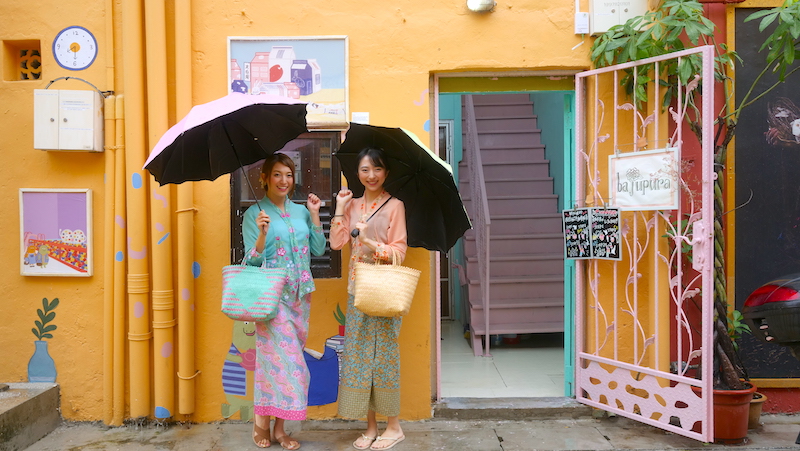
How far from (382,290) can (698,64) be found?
2.33m

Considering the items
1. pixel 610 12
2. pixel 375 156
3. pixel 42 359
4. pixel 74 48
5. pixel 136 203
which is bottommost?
pixel 42 359

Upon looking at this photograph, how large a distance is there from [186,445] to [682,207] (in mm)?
3626

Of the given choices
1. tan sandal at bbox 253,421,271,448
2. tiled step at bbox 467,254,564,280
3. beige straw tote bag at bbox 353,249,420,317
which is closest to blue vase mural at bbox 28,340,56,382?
tan sandal at bbox 253,421,271,448

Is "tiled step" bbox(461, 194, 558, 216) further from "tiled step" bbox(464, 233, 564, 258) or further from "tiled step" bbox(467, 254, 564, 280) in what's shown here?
"tiled step" bbox(467, 254, 564, 280)

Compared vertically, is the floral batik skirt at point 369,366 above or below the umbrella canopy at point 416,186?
below

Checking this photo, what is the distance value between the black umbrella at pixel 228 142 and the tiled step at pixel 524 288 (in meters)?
3.14

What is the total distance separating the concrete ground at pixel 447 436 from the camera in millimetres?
3749

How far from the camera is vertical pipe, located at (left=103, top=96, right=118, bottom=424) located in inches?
159

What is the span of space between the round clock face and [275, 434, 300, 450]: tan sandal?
9.08 ft

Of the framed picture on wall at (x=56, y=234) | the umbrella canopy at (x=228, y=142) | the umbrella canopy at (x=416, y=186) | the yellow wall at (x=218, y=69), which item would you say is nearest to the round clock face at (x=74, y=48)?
the yellow wall at (x=218, y=69)

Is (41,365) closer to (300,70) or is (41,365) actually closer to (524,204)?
(300,70)

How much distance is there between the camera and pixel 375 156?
357 cm

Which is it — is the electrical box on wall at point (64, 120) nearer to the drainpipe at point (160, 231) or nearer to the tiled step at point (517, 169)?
the drainpipe at point (160, 231)

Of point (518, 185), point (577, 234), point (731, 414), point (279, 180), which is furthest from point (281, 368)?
point (518, 185)
